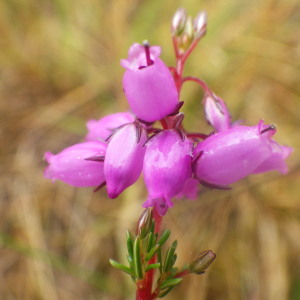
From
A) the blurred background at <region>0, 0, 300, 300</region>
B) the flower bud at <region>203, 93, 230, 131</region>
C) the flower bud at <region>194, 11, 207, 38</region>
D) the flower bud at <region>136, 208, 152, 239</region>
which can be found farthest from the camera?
the blurred background at <region>0, 0, 300, 300</region>

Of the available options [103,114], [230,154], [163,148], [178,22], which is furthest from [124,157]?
[103,114]

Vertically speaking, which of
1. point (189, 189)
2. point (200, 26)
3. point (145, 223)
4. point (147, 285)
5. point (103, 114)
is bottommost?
point (147, 285)

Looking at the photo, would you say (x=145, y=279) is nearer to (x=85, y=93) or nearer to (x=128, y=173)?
(x=128, y=173)

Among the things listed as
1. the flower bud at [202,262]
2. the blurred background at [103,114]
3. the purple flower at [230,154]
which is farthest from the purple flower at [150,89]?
the blurred background at [103,114]

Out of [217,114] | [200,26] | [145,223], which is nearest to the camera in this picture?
[145,223]

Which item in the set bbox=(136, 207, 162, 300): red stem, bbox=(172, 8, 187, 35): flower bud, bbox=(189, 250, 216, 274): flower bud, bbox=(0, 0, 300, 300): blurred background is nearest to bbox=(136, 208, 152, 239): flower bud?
bbox=(136, 207, 162, 300): red stem

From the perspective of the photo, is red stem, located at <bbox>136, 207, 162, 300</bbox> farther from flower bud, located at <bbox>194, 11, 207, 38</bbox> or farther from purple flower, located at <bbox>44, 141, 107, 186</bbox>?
flower bud, located at <bbox>194, 11, 207, 38</bbox>

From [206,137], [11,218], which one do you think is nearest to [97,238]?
[11,218]

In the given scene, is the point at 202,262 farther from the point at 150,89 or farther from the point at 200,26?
the point at 200,26
